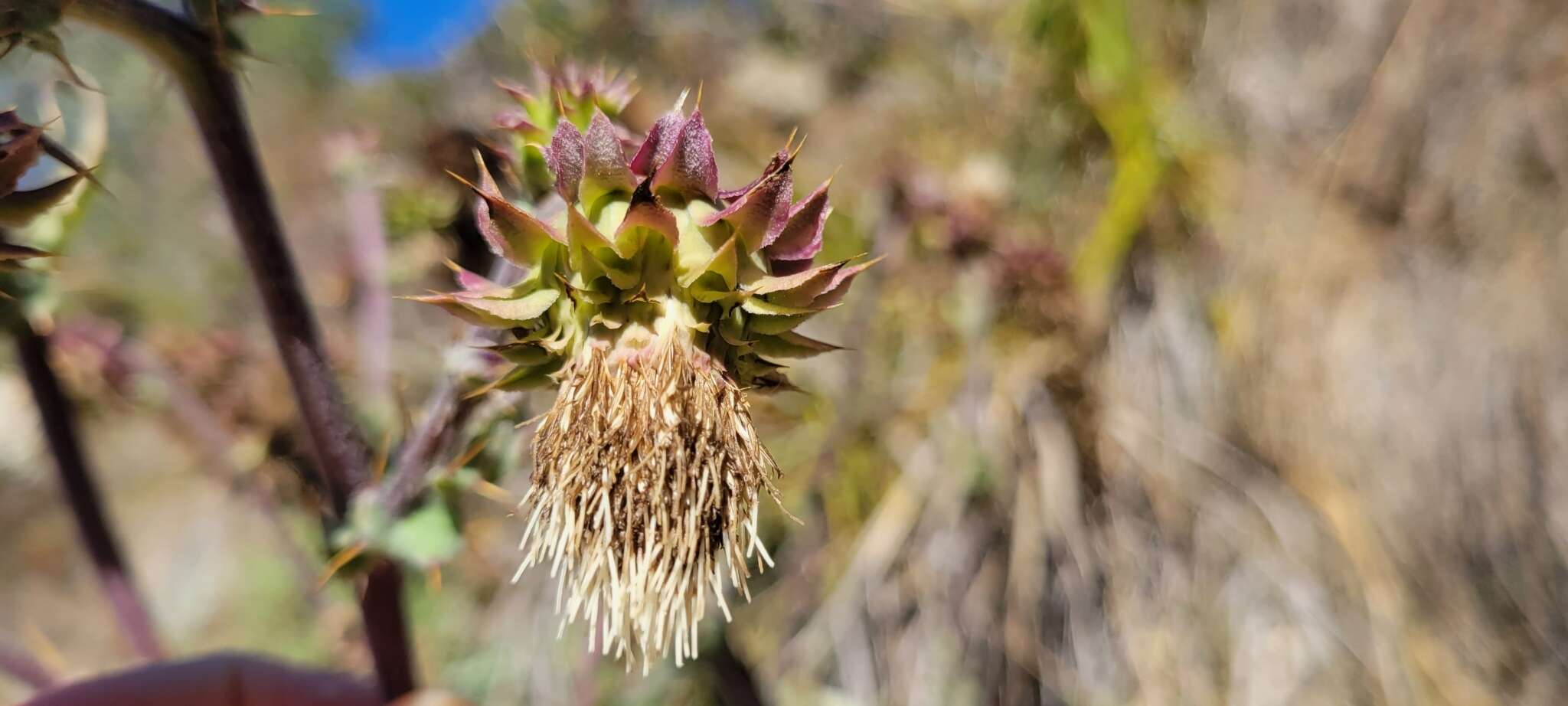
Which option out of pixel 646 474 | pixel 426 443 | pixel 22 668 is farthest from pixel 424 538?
pixel 22 668

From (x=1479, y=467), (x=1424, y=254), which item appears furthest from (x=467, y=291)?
(x=1424, y=254)

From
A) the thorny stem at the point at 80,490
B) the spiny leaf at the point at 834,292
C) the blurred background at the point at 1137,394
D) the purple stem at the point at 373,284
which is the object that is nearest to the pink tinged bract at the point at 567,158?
the spiny leaf at the point at 834,292

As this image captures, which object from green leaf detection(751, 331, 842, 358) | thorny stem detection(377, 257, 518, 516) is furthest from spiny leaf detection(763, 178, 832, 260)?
thorny stem detection(377, 257, 518, 516)

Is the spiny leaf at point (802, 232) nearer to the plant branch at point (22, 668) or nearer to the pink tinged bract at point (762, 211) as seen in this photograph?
the pink tinged bract at point (762, 211)

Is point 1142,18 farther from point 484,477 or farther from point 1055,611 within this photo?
point 484,477

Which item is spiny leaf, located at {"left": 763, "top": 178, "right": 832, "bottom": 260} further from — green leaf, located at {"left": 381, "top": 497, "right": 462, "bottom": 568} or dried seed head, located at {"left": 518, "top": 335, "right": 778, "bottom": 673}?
green leaf, located at {"left": 381, "top": 497, "right": 462, "bottom": 568}

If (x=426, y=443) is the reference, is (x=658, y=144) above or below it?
above

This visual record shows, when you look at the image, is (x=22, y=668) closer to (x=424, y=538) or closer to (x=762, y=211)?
(x=424, y=538)
